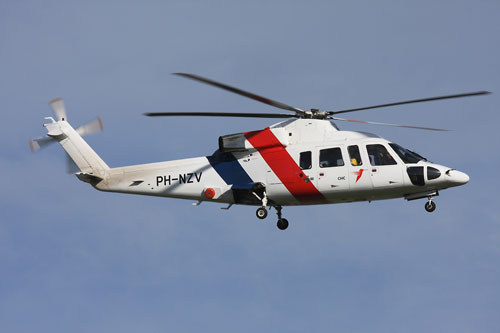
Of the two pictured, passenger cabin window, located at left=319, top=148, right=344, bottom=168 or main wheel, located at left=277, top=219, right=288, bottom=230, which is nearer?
passenger cabin window, located at left=319, top=148, right=344, bottom=168

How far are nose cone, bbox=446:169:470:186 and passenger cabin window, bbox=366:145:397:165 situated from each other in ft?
6.39

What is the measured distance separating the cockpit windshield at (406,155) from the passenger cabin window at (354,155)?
1238mm

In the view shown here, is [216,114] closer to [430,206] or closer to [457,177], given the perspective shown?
[430,206]

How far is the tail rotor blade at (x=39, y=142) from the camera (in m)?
29.0

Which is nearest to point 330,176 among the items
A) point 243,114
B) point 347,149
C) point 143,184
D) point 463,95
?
point 347,149

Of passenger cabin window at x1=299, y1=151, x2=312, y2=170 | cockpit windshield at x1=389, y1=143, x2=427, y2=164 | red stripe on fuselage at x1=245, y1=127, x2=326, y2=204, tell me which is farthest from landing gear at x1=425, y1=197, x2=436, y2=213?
passenger cabin window at x1=299, y1=151, x2=312, y2=170

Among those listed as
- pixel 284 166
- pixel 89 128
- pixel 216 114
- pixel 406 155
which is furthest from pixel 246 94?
pixel 89 128

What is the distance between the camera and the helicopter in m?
25.5

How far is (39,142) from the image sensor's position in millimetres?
29359

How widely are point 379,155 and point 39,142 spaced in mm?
13538

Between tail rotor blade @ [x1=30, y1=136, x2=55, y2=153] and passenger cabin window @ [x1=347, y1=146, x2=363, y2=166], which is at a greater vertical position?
tail rotor blade @ [x1=30, y1=136, x2=55, y2=153]

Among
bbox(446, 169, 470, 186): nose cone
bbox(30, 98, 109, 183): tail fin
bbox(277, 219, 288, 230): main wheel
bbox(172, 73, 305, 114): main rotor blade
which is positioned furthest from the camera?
bbox(30, 98, 109, 183): tail fin

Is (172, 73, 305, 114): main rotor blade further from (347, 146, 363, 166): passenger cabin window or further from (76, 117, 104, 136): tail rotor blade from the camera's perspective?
(76, 117, 104, 136): tail rotor blade

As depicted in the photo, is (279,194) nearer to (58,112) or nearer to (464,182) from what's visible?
(464,182)
